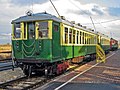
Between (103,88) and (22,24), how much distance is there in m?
5.86

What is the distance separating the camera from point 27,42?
45.0ft

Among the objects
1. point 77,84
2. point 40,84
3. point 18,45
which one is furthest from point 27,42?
point 77,84

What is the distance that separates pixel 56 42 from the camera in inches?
539

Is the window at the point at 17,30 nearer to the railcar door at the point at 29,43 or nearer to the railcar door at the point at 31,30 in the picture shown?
the railcar door at the point at 29,43

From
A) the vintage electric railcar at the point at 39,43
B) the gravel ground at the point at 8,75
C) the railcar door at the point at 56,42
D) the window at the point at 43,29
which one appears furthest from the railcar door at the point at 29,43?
the gravel ground at the point at 8,75

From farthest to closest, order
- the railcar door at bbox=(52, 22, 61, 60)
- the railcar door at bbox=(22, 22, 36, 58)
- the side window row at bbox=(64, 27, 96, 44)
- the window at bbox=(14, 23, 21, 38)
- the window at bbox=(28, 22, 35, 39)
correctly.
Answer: the side window row at bbox=(64, 27, 96, 44)
the window at bbox=(14, 23, 21, 38)
the window at bbox=(28, 22, 35, 39)
the railcar door at bbox=(22, 22, 36, 58)
the railcar door at bbox=(52, 22, 61, 60)

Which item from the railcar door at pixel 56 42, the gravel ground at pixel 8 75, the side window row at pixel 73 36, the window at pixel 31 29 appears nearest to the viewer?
the railcar door at pixel 56 42

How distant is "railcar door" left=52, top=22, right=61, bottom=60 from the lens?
43.7ft

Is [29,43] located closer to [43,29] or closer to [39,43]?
[39,43]

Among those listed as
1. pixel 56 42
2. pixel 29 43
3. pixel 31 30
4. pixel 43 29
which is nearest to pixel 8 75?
pixel 29 43

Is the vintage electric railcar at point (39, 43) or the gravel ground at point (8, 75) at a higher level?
the vintage electric railcar at point (39, 43)

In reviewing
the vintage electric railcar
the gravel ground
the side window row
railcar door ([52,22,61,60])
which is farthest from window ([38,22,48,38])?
the gravel ground

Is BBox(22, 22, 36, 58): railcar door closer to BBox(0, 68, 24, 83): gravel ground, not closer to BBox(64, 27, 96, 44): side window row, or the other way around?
BBox(0, 68, 24, 83): gravel ground

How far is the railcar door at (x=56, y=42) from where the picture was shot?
13.3 metres
